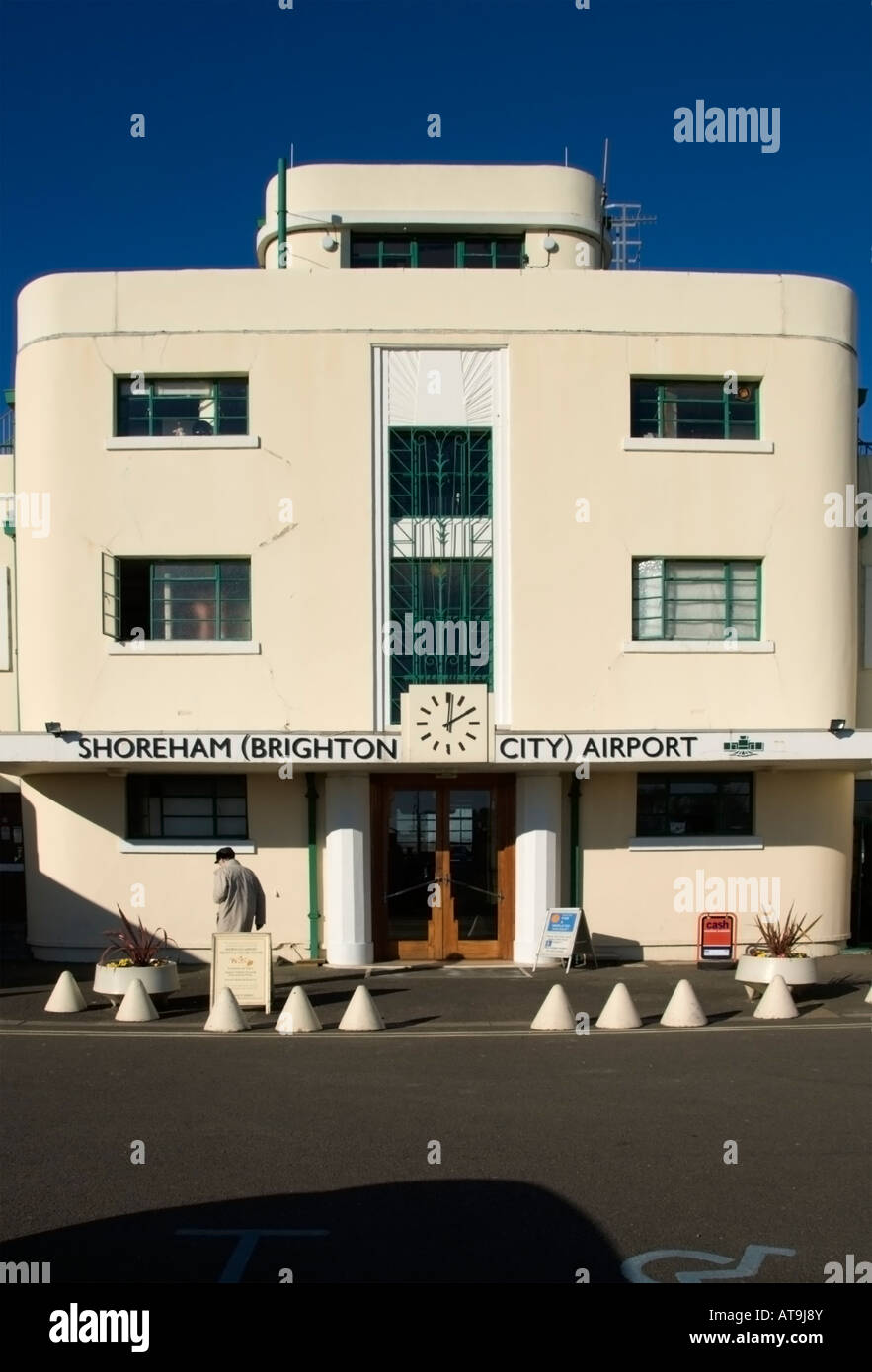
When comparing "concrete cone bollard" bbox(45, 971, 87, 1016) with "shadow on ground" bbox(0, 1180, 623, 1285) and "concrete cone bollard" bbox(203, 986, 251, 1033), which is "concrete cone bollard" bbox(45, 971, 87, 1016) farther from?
"shadow on ground" bbox(0, 1180, 623, 1285)

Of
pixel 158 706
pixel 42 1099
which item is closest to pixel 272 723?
pixel 158 706

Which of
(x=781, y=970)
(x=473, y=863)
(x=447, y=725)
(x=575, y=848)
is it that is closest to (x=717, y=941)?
(x=575, y=848)

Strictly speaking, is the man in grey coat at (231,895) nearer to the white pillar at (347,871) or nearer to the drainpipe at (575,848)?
the white pillar at (347,871)

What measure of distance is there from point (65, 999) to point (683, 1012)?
6689 millimetres

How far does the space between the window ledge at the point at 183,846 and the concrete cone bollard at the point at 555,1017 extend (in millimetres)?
6325

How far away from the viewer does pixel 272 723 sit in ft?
61.7

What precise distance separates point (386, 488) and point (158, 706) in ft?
14.0

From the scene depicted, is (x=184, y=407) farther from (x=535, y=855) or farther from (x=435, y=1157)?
(x=435, y=1157)

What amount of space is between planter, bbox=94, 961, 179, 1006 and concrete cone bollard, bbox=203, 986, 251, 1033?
1398mm

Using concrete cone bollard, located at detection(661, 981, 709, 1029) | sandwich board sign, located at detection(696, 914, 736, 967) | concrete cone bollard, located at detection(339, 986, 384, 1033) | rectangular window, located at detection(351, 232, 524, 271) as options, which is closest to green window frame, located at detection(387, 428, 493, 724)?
rectangular window, located at detection(351, 232, 524, 271)

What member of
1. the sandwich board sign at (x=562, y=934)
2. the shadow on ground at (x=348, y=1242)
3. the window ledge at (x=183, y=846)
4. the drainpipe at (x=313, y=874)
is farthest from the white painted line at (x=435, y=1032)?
the shadow on ground at (x=348, y=1242)

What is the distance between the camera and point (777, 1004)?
14.7 meters

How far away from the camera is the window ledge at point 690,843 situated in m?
19.4
